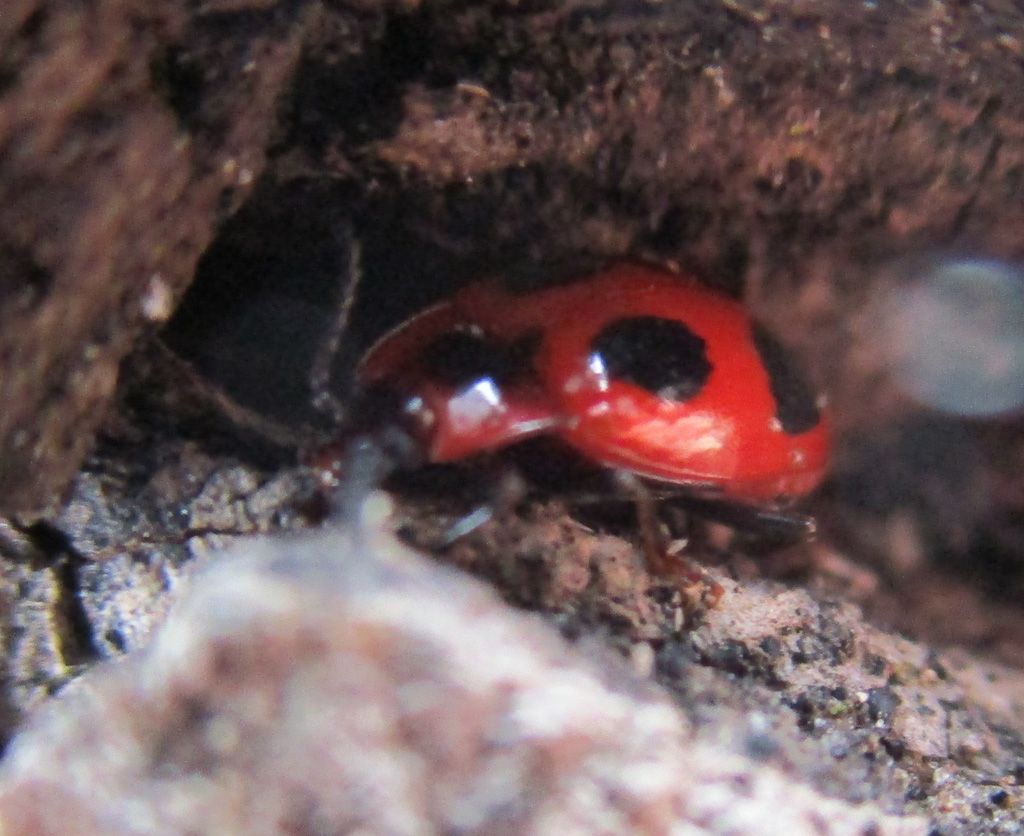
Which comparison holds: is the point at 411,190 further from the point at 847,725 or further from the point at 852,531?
the point at 852,531

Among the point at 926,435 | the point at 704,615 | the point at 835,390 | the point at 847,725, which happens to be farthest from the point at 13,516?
the point at 926,435

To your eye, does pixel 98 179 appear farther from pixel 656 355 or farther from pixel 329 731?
pixel 656 355

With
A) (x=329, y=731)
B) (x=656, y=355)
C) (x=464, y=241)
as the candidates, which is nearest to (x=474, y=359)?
(x=464, y=241)

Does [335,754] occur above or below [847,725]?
above

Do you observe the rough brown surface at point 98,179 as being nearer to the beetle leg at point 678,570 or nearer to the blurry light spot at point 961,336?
the beetle leg at point 678,570

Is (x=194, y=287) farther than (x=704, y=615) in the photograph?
Yes

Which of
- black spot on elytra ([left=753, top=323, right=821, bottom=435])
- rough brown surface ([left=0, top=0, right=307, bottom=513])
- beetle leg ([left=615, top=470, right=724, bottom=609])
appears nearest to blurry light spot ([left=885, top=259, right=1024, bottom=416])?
black spot on elytra ([left=753, top=323, right=821, bottom=435])

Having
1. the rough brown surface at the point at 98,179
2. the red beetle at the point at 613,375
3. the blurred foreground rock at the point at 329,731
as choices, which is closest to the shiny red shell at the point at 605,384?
the red beetle at the point at 613,375
